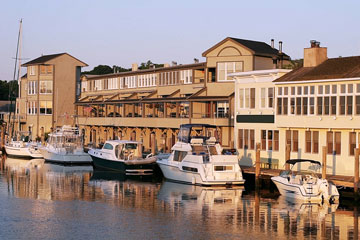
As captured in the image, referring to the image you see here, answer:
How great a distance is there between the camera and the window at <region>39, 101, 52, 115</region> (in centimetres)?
9035

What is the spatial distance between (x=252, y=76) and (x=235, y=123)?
465 cm

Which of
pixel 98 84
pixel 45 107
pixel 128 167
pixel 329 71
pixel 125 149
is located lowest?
pixel 128 167

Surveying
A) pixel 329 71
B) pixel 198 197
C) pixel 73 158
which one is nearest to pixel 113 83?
pixel 73 158

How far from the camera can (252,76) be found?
49531 mm

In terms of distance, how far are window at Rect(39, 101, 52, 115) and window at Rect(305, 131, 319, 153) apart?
55.1 metres

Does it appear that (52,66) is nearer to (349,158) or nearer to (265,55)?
(265,55)

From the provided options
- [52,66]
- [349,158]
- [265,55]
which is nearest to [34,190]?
[349,158]

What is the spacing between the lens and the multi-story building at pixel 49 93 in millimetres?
90062

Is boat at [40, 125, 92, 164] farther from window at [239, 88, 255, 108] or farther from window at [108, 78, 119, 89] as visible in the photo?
window at [239, 88, 255, 108]

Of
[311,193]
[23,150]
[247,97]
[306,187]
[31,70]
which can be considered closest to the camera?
[311,193]

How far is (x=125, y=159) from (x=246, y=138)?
42.4ft

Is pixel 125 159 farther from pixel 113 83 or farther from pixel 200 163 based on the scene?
pixel 113 83

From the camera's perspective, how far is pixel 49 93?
9025 centimetres

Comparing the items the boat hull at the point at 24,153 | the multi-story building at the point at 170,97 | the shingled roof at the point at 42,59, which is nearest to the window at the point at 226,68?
the multi-story building at the point at 170,97
